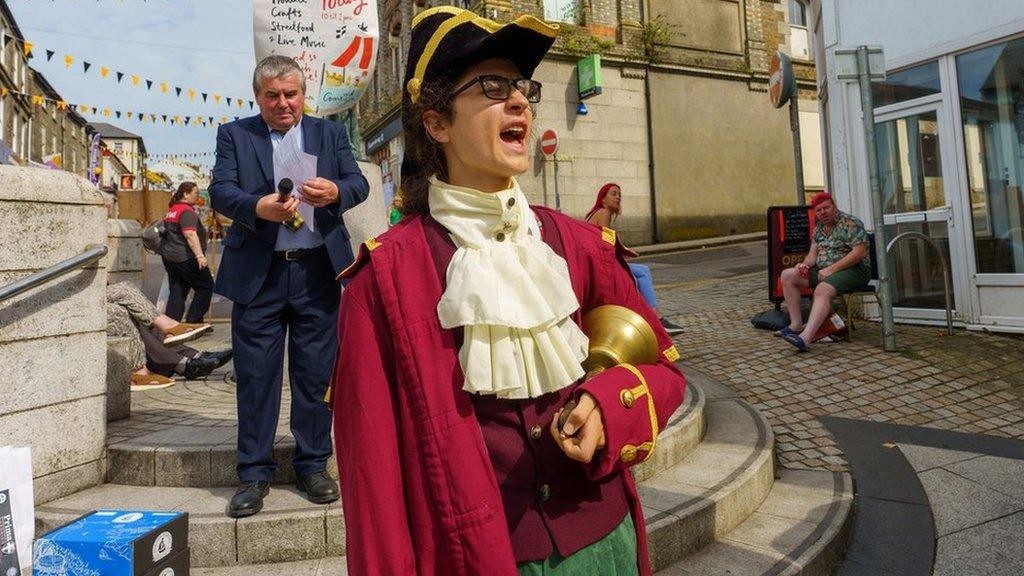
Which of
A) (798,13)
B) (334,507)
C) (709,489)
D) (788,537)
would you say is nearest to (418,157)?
(334,507)

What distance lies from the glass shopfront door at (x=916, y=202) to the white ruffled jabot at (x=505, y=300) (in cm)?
773

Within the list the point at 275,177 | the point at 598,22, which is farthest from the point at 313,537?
the point at 598,22

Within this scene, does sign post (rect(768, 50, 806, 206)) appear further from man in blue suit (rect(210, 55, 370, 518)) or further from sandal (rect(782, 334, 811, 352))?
man in blue suit (rect(210, 55, 370, 518))

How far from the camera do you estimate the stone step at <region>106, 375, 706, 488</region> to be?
11.0ft

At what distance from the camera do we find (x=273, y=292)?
293 centimetres

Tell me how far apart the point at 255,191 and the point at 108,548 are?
157 cm

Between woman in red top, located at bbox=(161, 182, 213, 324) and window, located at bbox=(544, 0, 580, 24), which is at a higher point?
window, located at bbox=(544, 0, 580, 24)

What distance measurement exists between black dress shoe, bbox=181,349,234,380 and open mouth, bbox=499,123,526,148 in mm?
4981

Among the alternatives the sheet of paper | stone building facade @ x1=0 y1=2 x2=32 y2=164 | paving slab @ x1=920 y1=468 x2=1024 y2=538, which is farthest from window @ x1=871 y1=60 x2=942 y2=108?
stone building facade @ x1=0 y1=2 x2=32 y2=164

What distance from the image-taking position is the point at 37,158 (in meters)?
47.1

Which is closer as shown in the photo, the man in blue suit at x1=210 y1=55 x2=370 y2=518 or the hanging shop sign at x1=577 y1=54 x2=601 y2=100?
the man in blue suit at x1=210 y1=55 x2=370 y2=518

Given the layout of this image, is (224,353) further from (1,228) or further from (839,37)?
(839,37)

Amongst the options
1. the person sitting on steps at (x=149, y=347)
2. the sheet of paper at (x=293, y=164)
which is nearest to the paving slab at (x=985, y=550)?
the sheet of paper at (x=293, y=164)

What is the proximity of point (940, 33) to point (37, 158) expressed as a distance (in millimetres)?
56226
